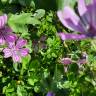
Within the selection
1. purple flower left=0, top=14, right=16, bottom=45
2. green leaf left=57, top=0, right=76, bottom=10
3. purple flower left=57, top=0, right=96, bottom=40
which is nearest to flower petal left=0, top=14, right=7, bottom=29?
purple flower left=0, top=14, right=16, bottom=45

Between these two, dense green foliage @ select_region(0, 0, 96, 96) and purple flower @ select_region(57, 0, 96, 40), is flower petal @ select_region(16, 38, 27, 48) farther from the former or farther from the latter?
purple flower @ select_region(57, 0, 96, 40)

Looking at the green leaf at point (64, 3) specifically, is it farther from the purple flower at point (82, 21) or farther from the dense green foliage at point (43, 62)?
the purple flower at point (82, 21)

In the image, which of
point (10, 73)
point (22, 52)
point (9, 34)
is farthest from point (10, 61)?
point (9, 34)

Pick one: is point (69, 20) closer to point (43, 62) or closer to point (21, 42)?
point (21, 42)

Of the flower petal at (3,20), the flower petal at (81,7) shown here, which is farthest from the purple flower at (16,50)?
the flower petal at (81,7)

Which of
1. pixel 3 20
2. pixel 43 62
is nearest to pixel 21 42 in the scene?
pixel 43 62

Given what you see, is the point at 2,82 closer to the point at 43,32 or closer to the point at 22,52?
the point at 22,52
